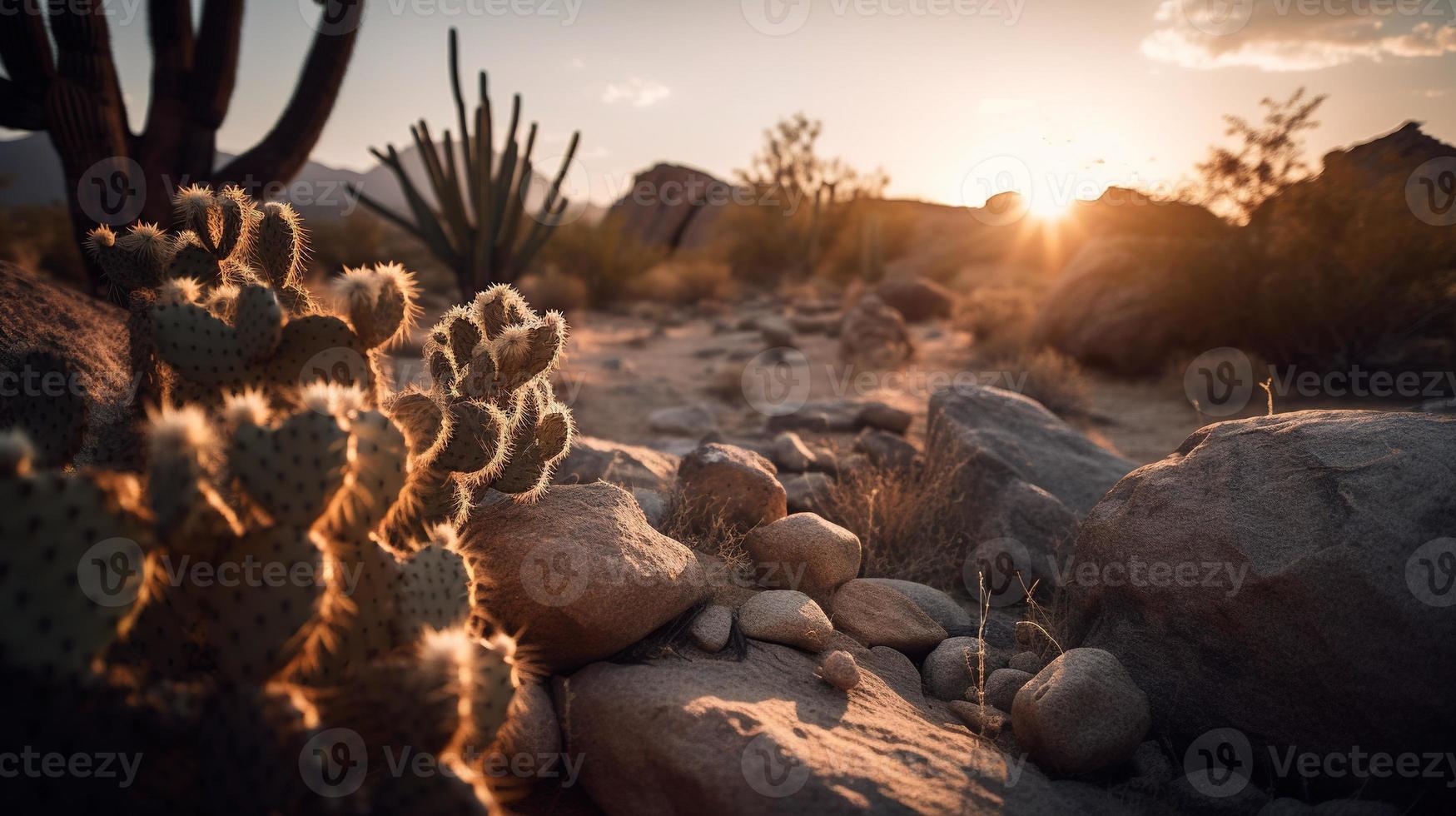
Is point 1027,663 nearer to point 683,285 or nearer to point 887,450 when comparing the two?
point 887,450

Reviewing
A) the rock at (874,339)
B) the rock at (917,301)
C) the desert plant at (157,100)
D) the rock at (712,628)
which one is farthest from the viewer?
the rock at (917,301)

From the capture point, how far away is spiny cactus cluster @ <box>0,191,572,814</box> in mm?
1277

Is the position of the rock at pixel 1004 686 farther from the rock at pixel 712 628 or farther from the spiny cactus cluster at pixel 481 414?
the spiny cactus cluster at pixel 481 414

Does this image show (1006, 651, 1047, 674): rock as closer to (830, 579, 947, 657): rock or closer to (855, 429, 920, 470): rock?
(830, 579, 947, 657): rock

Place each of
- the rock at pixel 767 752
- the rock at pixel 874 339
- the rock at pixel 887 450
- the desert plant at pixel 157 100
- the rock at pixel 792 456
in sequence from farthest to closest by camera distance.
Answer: the rock at pixel 874 339, the rock at pixel 887 450, the rock at pixel 792 456, the desert plant at pixel 157 100, the rock at pixel 767 752

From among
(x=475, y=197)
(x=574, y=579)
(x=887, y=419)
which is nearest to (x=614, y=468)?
(x=574, y=579)

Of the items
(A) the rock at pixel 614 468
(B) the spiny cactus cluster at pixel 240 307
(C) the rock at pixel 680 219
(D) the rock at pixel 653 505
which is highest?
(C) the rock at pixel 680 219

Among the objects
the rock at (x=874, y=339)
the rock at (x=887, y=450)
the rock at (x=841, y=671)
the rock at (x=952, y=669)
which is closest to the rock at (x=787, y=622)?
the rock at (x=841, y=671)

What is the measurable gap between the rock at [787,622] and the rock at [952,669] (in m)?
0.46

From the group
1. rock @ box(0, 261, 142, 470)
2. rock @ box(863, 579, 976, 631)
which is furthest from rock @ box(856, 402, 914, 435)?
rock @ box(0, 261, 142, 470)

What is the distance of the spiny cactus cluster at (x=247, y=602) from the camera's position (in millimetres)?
1277

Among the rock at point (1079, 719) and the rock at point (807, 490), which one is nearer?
the rock at point (1079, 719)

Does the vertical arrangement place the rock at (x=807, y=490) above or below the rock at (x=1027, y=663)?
above

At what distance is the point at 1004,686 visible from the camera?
9.02 feet
